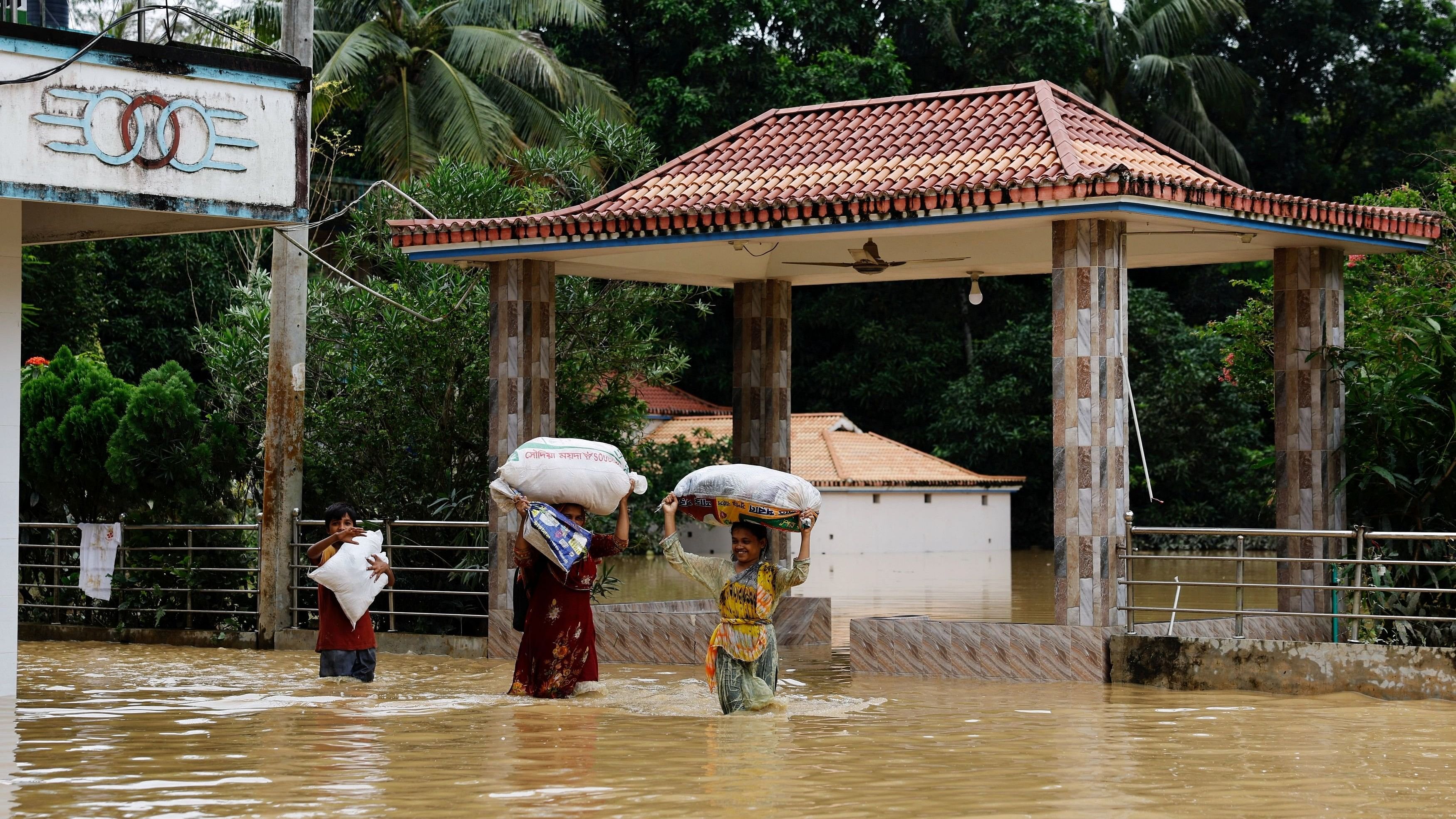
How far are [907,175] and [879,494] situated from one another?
26894 mm

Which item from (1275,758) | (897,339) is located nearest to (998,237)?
(1275,758)

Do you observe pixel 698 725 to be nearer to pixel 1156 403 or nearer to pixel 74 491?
pixel 74 491

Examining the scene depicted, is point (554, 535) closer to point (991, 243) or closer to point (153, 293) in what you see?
point (991, 243)

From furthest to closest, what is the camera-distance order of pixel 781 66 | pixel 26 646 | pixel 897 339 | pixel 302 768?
pixel 897 339
pixel 781 66
pixel 26 646
pixel 302 768

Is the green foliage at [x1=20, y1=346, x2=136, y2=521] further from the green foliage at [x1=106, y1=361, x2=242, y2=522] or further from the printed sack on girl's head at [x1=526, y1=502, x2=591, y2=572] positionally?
the printed sack on girl's head at [x1=526, y1=502, x2=591, y2=572]

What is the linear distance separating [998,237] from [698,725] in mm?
6795

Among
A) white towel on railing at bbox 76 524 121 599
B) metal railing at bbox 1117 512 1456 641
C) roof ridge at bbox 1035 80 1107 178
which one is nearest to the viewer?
metal railing at bbox 1117 512 1456 641

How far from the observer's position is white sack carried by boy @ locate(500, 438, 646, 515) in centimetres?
1158

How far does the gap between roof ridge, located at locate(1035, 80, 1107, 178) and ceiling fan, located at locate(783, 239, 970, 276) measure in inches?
79.4

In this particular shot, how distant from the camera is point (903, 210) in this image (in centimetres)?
1379

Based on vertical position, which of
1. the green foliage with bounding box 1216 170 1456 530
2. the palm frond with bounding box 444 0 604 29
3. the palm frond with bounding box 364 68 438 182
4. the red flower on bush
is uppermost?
the palm frond with bounding box 444 0 604 29

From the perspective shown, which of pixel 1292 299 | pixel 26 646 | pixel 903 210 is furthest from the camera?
pixel 26 646

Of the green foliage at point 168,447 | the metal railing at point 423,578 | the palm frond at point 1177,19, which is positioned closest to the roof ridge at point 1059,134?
the metal railing at point 423,578

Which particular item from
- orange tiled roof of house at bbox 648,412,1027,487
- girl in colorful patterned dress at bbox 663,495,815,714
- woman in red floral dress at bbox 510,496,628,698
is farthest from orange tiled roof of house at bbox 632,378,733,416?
girl in colorful patterned dress at bbox 663,495,815,714
